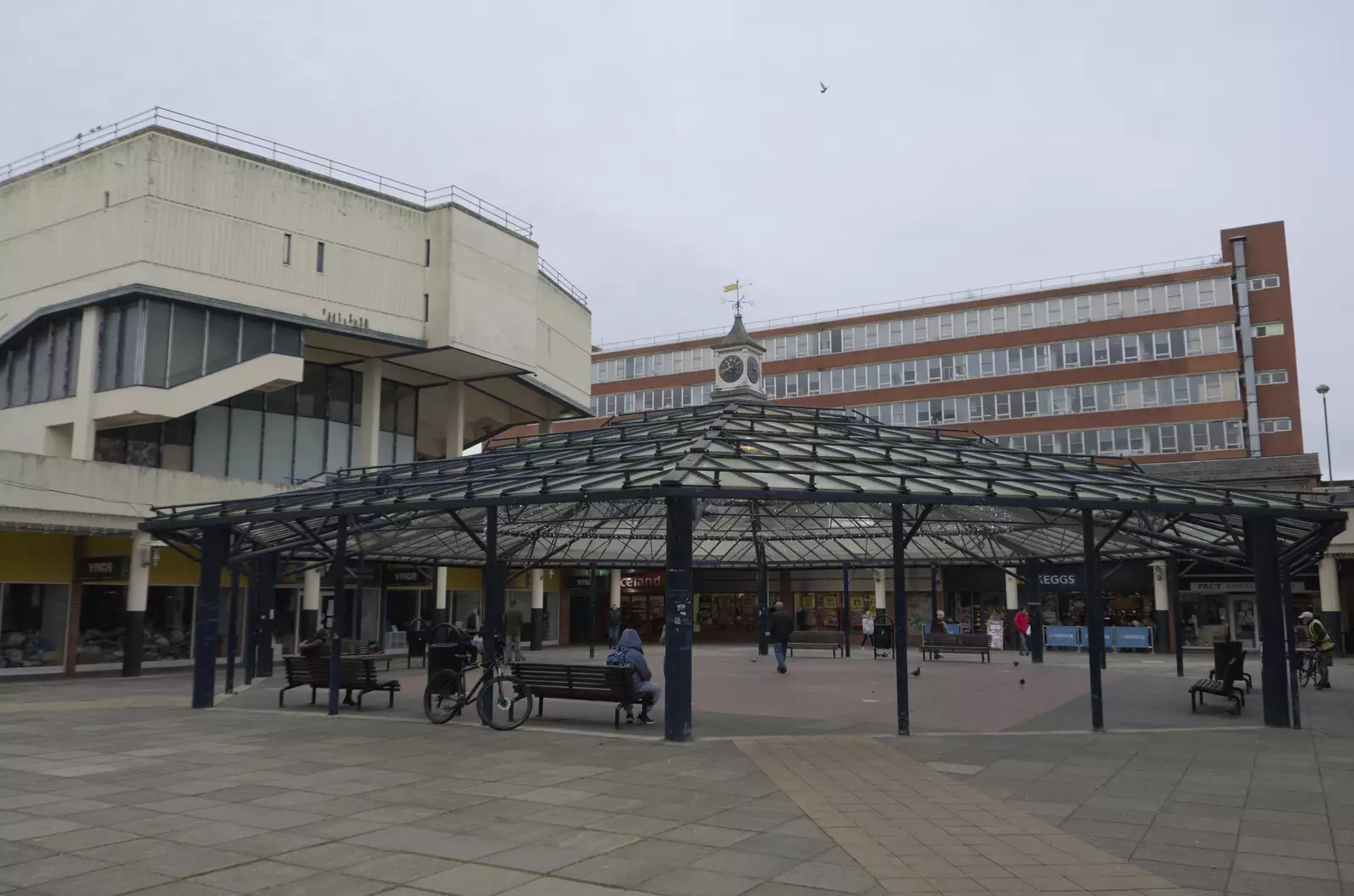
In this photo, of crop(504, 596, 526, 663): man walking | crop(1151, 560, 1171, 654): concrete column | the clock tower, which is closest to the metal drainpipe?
crop(1151, 560, 1171, 654): concrete column

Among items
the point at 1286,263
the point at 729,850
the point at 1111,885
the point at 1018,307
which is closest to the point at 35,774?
the point at 729,850

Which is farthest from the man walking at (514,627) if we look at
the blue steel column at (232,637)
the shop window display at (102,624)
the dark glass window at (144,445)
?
the dark glass window at (144,445)

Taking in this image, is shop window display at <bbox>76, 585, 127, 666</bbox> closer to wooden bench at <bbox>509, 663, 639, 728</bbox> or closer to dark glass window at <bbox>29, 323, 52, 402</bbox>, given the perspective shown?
dark glass window at <bbox>29, 323, 52, 402</bbox>

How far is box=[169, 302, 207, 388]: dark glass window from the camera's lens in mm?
27875

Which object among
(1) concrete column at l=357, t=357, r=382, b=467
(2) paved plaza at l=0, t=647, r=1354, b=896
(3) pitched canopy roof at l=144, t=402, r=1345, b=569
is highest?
(1) concrete column at l=357, t=357, r=382, b=467

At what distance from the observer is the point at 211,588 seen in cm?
1722

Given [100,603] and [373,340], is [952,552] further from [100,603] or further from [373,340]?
[100,603]

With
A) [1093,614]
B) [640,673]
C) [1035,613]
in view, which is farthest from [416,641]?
[1093,614]

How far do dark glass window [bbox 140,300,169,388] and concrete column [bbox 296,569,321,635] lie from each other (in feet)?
26.0

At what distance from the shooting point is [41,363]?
30.1 meters

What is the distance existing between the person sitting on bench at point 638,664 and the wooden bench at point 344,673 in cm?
442

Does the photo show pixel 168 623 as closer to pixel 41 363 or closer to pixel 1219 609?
pixel 41 363

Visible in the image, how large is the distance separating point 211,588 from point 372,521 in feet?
9.77

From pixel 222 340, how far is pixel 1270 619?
90.9ft
